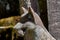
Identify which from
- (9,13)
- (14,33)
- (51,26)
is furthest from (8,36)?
(51,26)

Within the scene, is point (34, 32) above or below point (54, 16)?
above

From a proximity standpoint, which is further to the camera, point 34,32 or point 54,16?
point 54,16

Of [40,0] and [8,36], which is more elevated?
[8,36]

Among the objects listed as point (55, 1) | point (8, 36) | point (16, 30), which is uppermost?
point (16, 30)

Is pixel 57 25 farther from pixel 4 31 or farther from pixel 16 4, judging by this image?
pixel 4 31

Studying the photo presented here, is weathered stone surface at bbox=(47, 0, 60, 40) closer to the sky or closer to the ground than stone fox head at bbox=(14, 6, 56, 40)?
closer to the ground

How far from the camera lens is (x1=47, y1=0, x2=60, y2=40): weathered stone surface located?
451 cm

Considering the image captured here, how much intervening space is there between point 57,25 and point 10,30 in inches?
76.7

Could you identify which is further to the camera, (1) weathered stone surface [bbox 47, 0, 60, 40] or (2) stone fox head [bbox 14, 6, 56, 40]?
(1) weathered stone surface [bbox 47, 0, 60, 40]

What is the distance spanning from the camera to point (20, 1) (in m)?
3.93

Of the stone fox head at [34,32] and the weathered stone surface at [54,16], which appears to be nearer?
the stone fox head at [34,32]

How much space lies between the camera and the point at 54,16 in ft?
14.9

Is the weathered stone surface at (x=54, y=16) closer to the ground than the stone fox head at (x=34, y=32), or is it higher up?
closer to the ground

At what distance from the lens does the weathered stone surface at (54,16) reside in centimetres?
451
